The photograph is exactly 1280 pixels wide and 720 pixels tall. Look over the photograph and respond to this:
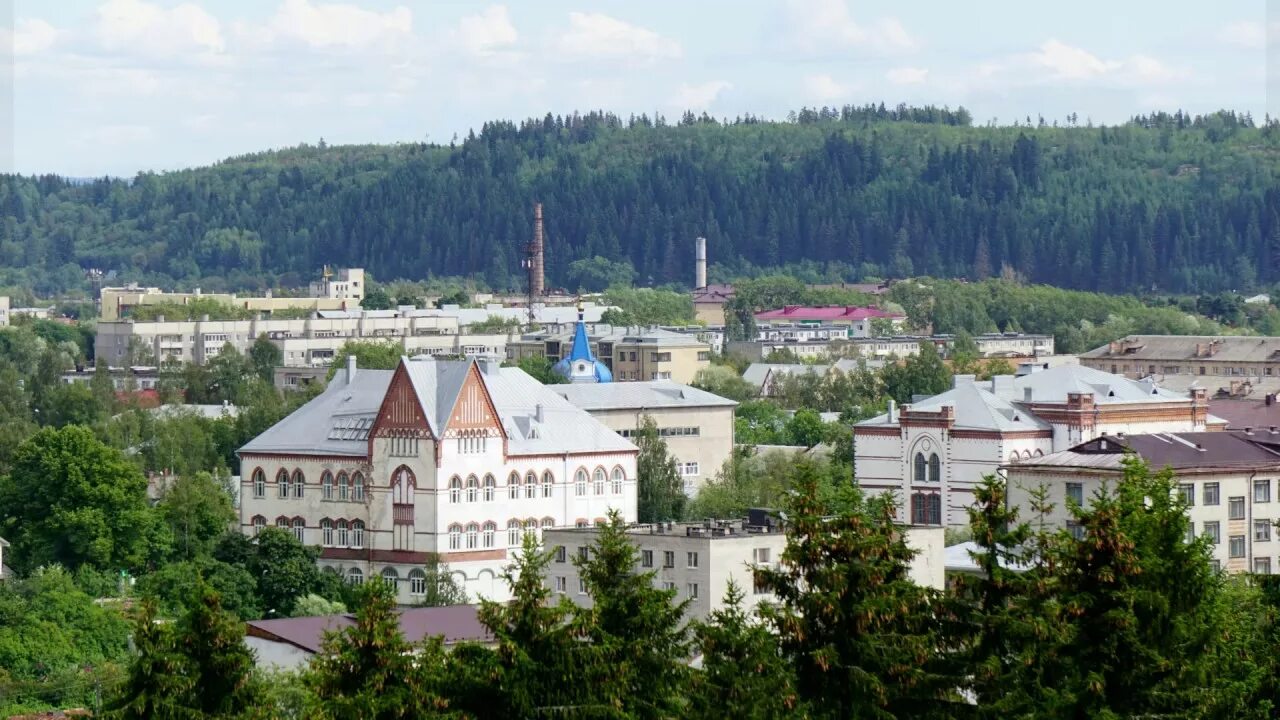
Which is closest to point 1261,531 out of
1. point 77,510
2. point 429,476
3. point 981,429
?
point 981,429

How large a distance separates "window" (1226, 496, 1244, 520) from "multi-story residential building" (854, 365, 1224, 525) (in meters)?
12.4

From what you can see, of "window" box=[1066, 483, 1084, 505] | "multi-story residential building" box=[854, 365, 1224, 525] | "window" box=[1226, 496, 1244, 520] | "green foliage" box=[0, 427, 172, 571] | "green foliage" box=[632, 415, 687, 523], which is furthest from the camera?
"multi-story residential building" box=[854, 365, 1224, 525]

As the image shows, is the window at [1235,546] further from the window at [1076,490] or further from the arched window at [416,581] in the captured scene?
the arched window at [416,581]

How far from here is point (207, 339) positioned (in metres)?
151

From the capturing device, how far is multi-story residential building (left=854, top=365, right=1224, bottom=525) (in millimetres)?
72938

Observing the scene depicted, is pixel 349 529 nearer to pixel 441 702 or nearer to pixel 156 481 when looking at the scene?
pixel 156 481

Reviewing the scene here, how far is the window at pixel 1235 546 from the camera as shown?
58.2m

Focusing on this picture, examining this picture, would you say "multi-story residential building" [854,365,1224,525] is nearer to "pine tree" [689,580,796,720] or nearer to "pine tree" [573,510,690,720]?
"pine tree" [573,510,690,720]

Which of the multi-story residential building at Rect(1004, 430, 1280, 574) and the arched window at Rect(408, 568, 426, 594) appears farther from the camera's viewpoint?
the arched window at Rect(408, 568, 426, 594)

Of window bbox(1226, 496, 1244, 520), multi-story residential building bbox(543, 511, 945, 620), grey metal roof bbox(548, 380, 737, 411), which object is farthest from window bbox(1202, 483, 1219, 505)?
grey metal roof bbox(548, 380, 737, 411)

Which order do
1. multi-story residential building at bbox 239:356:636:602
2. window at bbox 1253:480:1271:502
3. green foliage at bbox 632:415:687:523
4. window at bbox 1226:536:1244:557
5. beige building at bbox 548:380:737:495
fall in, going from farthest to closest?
beige building at bbox 548:380:737:495 < green foliage at bbox 632:415:687:523 < multi-story residential building at bbox 239:356:636:602 < window at bbox 1253:480:1271:502 < window at bbox 1226:536:1244:557

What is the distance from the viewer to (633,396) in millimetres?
84250

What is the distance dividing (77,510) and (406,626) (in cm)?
1782

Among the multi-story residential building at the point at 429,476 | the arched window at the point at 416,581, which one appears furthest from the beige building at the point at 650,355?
the arched window at the point at 416,581
